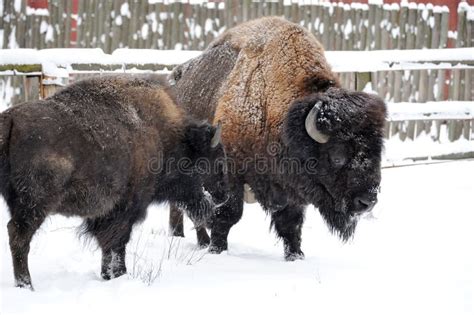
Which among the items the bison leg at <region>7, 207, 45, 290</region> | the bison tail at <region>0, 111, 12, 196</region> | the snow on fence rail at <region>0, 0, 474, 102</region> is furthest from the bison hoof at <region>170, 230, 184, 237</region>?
the snow on fence rail at <region>0, 0, 474, 102</region>

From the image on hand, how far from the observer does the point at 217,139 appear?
640 centimetres

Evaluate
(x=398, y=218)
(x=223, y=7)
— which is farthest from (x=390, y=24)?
(x=398, y=218)

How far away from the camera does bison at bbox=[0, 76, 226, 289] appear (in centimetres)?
514

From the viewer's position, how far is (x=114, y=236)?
19.2 feet

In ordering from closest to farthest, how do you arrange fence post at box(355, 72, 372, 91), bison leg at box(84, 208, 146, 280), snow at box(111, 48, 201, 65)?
bison leg at box(84, 208, 146, 280), snow at box(111, 48, 201, 65), fence post at box(355, 72, 372, 91)

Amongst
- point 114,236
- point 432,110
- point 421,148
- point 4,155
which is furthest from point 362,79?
point 4,155

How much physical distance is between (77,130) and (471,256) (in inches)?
140

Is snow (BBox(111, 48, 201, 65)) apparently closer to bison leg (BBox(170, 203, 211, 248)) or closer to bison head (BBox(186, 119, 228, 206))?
bison leg (BBox(170, 203, 211, 248))

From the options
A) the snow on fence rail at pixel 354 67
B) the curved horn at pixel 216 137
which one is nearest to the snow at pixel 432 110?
the snow on fence rail at pixel 354 67

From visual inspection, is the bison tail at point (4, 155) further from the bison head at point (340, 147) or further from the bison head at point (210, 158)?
the bison head at point (340, 147)

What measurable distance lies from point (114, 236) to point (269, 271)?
1299 mm

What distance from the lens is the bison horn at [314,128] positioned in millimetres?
6299

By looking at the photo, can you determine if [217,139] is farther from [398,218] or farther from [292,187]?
[398,218]

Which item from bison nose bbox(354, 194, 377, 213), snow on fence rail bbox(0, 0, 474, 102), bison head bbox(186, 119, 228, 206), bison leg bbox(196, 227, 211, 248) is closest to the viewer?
bison nose bbox(354, 194, 377, 213)
